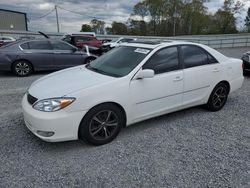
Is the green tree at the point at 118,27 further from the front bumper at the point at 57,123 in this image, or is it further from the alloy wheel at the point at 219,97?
the front bumper at the point at 57,123

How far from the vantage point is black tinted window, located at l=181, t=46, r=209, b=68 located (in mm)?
3983

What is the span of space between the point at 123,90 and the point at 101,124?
0.59m

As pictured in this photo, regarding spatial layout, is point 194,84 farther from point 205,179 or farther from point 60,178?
point 60,178

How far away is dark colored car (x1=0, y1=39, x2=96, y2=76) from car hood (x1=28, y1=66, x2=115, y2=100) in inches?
193

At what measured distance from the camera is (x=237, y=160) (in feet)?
9.62

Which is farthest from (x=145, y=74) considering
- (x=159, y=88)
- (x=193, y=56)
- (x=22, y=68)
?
(x=22, y=68)

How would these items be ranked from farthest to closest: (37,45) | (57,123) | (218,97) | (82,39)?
(82,39) < (37,45) < (218,97) < (57,123)

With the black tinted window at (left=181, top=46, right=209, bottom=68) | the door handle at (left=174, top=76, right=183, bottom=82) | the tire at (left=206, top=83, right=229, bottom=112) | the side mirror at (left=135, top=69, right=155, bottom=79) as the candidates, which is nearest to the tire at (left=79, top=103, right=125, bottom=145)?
the side mirror at (left=135, top=69, right=155, bottom=79)

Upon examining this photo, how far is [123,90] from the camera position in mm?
3213

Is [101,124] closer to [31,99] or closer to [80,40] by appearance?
[31,99]

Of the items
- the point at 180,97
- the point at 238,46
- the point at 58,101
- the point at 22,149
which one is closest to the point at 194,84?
the point at 180,97

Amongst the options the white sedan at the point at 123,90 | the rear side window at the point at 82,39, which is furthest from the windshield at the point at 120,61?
the rear side window at the point at 82,39

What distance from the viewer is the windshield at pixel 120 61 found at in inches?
138

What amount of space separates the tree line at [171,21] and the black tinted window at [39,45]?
45628 millimetres
